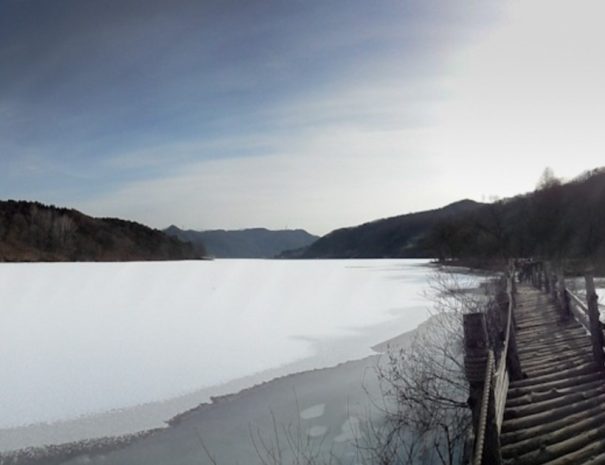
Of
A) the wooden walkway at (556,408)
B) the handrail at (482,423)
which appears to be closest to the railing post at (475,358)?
the handrail at (482,423)

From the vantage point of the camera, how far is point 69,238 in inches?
4382

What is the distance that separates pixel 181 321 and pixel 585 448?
697 inches

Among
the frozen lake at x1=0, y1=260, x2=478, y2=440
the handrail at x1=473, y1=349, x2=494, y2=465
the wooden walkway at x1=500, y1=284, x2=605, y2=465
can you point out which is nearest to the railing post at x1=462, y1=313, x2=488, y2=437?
the handrail at x1=473, y1=349, x2=494, y2=465

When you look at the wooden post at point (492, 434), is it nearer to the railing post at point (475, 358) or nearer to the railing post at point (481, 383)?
the railing post at point (481, 383)

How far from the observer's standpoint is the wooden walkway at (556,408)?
203 inches

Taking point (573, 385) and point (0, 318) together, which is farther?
point (0, 318)

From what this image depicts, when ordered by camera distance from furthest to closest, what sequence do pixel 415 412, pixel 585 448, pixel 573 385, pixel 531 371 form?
pixel 415 412, pixel 531 371, pixel 573 385, pixel 585 448

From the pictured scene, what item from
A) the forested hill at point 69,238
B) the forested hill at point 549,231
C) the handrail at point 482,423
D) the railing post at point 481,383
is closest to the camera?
the handrail at point 482,423

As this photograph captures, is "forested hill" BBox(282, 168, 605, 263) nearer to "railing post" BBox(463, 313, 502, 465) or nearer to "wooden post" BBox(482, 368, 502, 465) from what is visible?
"railing post" BBox(463, 313, 502, 465)

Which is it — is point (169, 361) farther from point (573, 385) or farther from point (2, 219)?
point (2, 219)

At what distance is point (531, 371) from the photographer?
8391 mm

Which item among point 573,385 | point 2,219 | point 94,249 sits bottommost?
point 573,385

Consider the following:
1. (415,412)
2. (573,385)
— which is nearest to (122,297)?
(415,412)

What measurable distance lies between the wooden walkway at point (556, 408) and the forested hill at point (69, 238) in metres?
96.8
